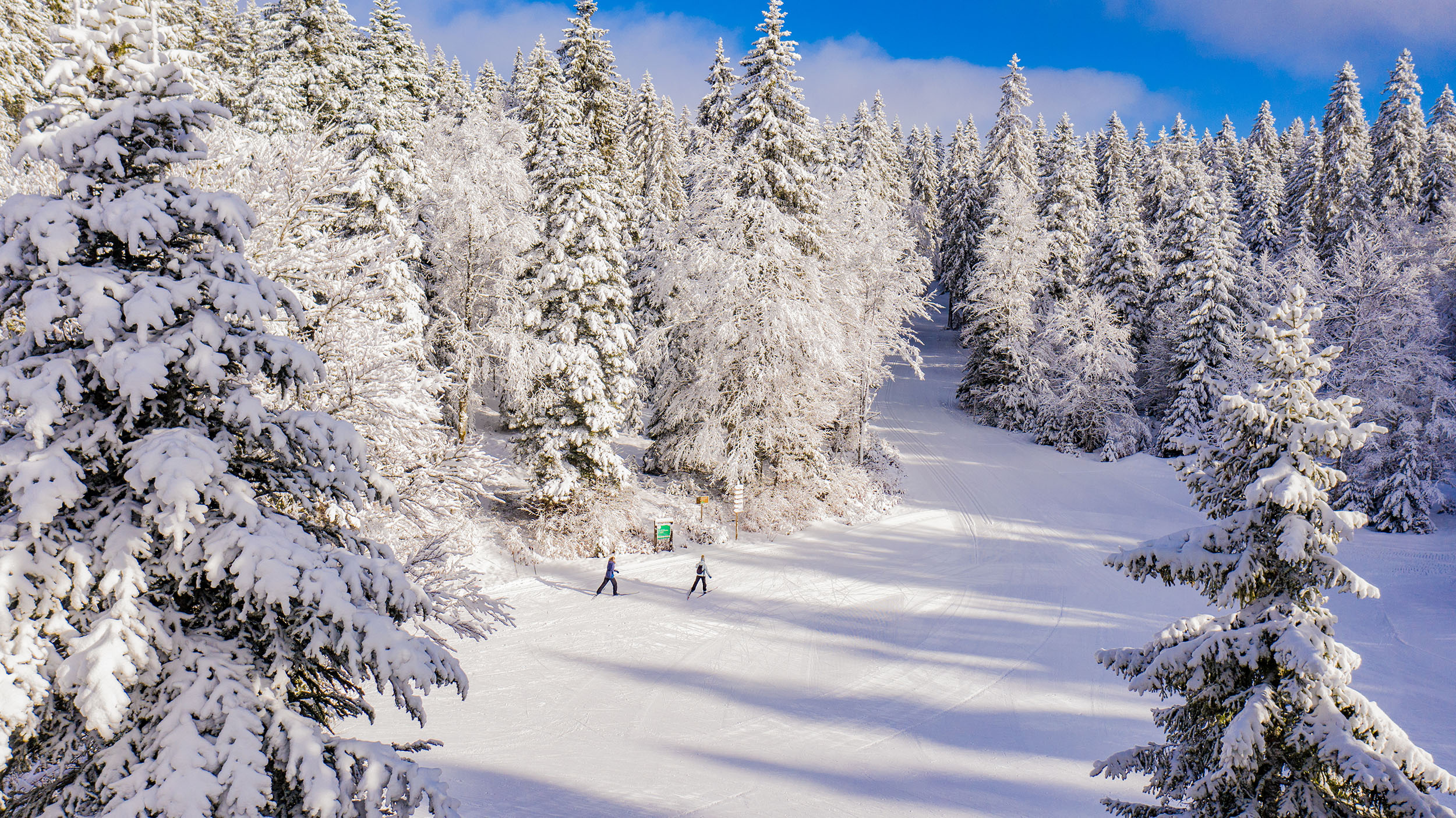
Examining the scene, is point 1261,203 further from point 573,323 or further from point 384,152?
point 384,152

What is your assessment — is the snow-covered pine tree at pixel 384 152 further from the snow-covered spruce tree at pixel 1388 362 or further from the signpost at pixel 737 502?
the snow-covered spruce tree at pixel 1388 362

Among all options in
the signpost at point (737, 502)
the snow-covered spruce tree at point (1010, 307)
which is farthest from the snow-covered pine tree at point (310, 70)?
the snow-covered spruce tree at point (1010, 307)

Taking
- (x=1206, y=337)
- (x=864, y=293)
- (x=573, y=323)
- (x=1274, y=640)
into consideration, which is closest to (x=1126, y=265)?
(x=1206, y=337)

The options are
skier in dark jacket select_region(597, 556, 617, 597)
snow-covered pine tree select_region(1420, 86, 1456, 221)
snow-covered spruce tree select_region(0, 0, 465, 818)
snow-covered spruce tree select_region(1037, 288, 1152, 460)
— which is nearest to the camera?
snow-covered spruce tree select_region(0, 0, 465, 818)

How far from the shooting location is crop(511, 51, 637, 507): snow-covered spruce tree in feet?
69.3

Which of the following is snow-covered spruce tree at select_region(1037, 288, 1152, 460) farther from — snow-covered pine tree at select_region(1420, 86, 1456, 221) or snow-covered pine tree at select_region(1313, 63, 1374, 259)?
snow-covered pine tree at select_region(1420, 86, 1456, 221)

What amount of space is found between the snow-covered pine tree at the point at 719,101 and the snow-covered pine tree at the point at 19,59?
1976 centimetres

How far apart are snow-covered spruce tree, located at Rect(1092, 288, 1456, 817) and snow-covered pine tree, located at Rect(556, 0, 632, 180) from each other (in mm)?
19028

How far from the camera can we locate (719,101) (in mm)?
27562

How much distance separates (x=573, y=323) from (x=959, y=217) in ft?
144

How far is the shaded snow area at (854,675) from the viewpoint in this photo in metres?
11.9

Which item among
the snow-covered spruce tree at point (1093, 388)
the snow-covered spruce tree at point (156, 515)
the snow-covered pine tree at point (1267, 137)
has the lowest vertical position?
the snow-covered spruce tree at point (156, 515)

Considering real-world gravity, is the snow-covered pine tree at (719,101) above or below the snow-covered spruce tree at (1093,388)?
above

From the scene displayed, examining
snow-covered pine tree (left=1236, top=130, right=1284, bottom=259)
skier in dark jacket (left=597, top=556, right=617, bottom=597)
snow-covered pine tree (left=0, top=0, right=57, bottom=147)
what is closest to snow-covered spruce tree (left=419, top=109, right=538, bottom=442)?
skier in dark jacket (left=597, top=556, right=617, bottom=597)
